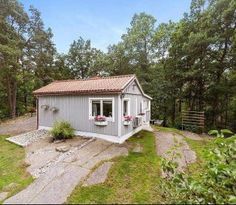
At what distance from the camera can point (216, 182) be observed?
11.9 ft

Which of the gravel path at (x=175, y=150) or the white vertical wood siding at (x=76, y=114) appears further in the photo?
the white vertical wood siding at (x=76, y=114)

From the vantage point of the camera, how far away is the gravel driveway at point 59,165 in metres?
5.13

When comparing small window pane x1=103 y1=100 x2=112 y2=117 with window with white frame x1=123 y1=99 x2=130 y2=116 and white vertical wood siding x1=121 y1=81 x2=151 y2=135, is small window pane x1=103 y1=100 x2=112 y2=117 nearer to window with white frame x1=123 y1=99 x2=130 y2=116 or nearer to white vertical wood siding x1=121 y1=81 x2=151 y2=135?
white vertical wood siding x1=121 y1=81 x2=151 y2=135

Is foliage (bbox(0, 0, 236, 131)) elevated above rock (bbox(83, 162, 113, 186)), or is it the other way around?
foliage (bbox(0, 0, 236, 131))

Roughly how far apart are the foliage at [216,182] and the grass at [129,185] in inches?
46.6

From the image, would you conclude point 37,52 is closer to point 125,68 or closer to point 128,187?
point 125,68

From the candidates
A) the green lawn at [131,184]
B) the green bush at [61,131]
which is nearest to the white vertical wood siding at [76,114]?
the green bush at [61,131]

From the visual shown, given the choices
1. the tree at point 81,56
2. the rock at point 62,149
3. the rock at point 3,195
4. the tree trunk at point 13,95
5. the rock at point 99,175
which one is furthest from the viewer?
the tree at point 81,56

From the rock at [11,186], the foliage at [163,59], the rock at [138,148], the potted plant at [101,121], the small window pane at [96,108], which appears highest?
the foliage at [163,59]

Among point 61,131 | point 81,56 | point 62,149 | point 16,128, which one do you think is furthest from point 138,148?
point 81,56

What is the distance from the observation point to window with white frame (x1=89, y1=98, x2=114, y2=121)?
985cm

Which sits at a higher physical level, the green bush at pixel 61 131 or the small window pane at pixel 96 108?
the small window pane at pixel 96 108

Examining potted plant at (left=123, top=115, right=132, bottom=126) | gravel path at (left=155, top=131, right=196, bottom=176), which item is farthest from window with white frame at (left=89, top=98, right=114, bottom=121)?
gravel path at (left=155, top=131, right=196, bottom=176)

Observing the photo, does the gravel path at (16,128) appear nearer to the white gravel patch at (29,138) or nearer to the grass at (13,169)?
the white gravel patch at (29,138)
